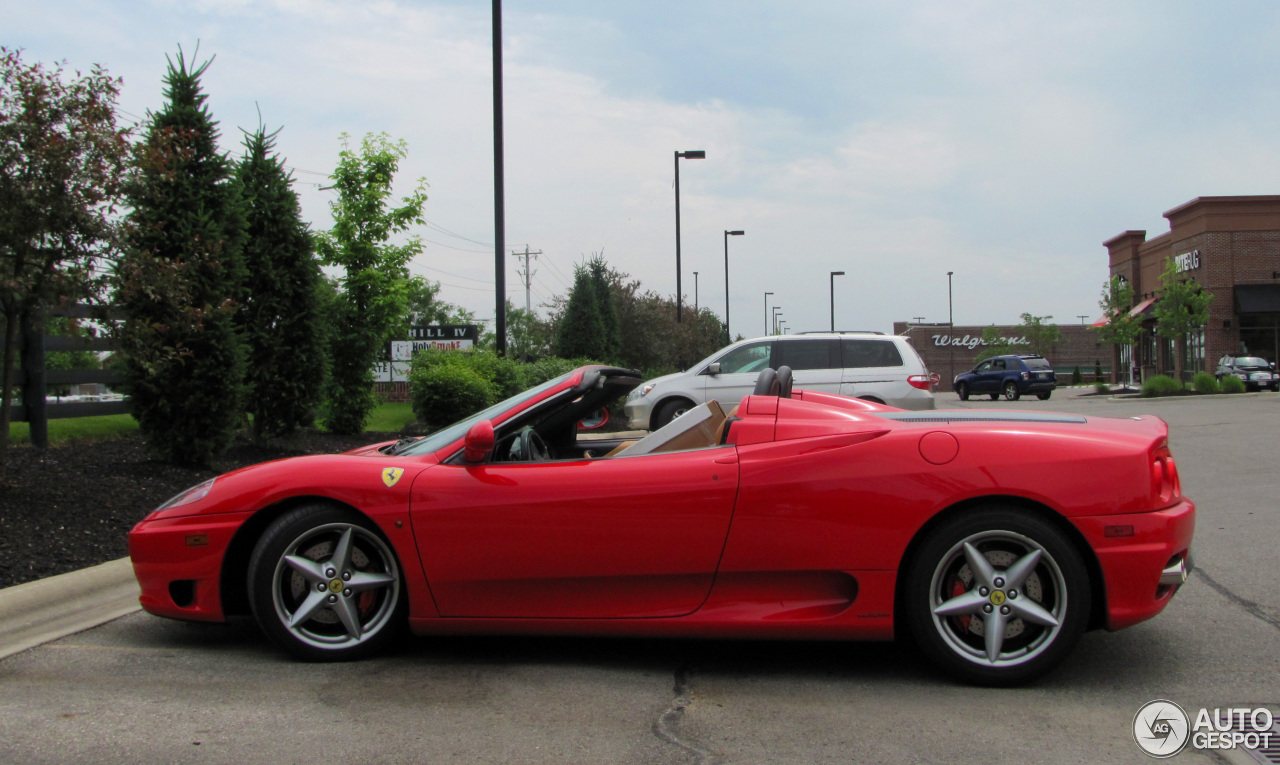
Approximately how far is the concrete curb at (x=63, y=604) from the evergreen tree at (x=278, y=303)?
Answer: 648cm

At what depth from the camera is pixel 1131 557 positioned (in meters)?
3.60

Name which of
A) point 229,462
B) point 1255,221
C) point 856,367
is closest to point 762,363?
point 856,367

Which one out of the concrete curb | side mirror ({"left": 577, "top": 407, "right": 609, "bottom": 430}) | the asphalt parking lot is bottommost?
the asphalt parking lot

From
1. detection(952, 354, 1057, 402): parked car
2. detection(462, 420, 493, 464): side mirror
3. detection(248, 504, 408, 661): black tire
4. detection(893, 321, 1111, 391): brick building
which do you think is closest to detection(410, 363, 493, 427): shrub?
detection(248, 504, 408, 661): black tire

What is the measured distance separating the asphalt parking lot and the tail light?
2.37ft

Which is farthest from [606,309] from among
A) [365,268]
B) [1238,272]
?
[1238,272]

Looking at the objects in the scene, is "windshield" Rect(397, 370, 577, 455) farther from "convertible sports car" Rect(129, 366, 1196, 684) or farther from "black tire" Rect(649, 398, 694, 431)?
"black tire" Rect(649, 398, 694, 431)

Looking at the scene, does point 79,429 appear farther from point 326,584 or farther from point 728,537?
point 728,537

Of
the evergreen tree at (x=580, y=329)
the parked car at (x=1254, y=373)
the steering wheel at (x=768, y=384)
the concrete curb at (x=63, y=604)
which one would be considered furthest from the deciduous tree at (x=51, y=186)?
the parked car at (x=1254, y=373)

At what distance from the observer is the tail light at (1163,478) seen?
3.69 meters

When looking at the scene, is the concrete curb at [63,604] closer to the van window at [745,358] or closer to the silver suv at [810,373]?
the silver suv at [810,373]

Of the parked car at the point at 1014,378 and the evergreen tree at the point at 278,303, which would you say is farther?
the parked car at the point at 1014,378

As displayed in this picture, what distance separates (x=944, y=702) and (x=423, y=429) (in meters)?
13.5

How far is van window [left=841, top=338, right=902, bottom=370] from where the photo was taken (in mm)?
14641
